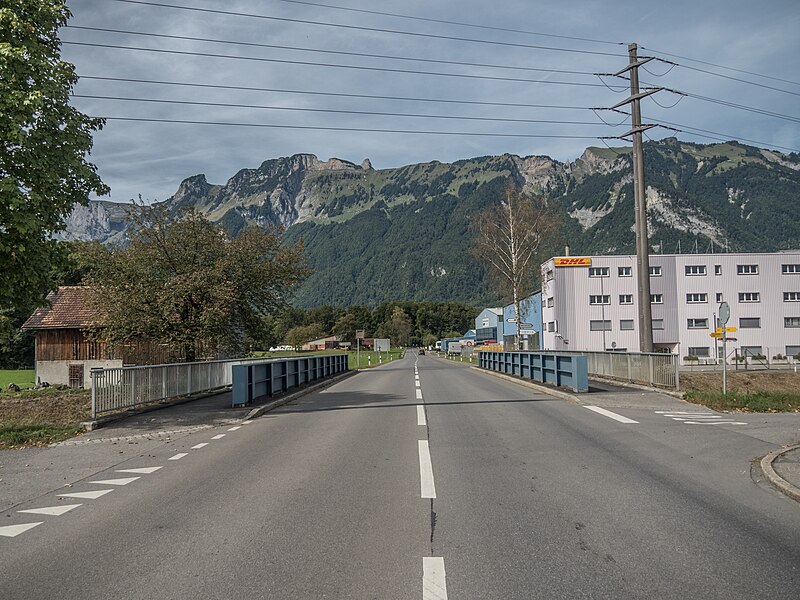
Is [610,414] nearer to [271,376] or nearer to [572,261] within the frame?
[271,376]

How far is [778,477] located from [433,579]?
204 inches

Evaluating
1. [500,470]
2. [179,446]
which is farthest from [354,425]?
[500,470]

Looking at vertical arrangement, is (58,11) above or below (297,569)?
above

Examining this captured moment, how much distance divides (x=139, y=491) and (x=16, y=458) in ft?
15.4

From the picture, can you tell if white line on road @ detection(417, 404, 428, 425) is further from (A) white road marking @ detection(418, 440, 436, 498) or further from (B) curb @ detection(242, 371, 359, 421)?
(B) curb @ detection(242, 371, 359, 421)

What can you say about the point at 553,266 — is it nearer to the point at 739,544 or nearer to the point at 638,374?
the point at 638,374

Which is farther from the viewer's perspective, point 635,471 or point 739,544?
point 635,471

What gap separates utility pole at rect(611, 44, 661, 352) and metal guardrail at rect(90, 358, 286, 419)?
14516mm

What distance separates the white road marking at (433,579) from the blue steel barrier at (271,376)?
526 inches

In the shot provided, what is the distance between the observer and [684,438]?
11336mm

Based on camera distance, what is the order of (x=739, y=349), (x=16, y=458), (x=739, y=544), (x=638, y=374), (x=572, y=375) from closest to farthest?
(x=739, y=544)
(x=16, y=458)
(x=572, y=375)
(x=638, y=374)
(x=739, y=349)

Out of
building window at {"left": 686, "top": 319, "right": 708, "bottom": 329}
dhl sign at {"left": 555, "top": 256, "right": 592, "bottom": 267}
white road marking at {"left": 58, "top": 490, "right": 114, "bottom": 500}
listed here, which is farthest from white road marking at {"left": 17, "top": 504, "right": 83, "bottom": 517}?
building window at {"left": 686, "top": 319, "right": 708, "bottom": 329}

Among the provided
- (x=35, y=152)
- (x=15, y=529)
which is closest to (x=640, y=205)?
(x=35, y=152)

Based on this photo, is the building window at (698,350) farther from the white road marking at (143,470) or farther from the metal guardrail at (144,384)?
the white road marking at (143,470)
